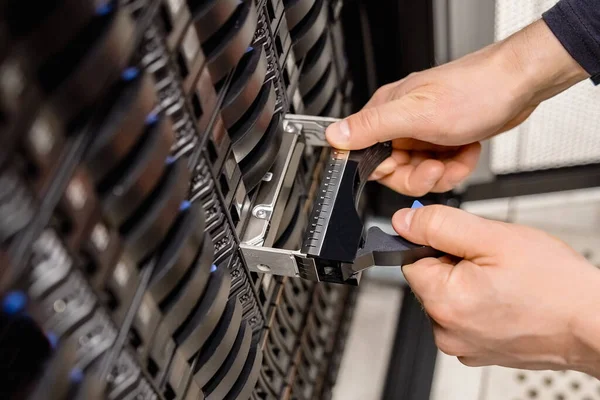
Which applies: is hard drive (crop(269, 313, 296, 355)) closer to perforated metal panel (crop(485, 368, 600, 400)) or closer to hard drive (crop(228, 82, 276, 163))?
hard drive (crop(228, 82, 276, 163))

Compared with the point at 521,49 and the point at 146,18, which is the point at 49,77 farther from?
the point at 521,49

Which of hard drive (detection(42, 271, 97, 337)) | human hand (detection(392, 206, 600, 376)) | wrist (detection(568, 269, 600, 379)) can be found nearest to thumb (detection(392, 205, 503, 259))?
human hand (detection(392, 206, 600, 376))

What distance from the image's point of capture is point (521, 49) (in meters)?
0.84

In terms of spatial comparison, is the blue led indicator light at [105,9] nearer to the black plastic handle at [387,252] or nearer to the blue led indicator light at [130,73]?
the blue led indicator light at [130,73]

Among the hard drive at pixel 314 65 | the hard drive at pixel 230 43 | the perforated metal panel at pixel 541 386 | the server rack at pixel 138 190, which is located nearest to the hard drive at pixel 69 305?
the server rack at pixel 138 190

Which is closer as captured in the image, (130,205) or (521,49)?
(130,205)

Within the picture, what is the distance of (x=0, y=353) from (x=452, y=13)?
79cm

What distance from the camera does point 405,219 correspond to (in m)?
0.73

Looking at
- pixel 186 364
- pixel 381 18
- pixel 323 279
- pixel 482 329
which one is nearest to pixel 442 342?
pixel 482 329

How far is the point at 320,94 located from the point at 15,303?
0.57 m

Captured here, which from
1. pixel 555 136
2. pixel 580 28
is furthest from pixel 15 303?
pixel 555 136

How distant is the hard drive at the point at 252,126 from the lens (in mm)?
614

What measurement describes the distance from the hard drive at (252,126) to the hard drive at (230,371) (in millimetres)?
181

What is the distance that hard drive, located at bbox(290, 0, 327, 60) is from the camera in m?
0.75
